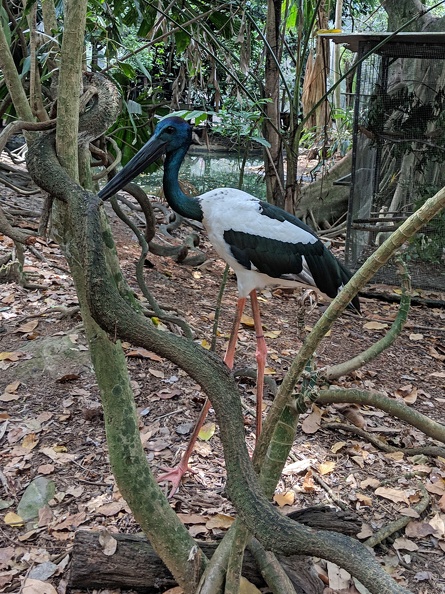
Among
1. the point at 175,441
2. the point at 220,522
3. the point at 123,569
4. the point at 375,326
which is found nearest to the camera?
the point at 123,569

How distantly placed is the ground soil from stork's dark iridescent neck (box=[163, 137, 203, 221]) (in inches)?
34.8

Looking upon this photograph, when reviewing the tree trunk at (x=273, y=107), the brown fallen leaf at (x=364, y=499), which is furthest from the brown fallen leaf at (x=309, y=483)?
the tree trunk at (x=273, y=107)

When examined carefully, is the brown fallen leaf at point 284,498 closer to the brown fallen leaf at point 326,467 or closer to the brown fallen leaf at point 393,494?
the brown fallen leaf at point 326,467

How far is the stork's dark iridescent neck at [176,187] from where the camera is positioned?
332 cm

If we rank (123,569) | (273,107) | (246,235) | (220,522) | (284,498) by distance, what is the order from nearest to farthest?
1. (123,569)
2. (220,522)
3. (284,498)
4. (246,235)
5. (273,107)

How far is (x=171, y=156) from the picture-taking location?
3.32 m

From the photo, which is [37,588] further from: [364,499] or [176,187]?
[176,187]

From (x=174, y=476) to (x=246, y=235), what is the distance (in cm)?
123

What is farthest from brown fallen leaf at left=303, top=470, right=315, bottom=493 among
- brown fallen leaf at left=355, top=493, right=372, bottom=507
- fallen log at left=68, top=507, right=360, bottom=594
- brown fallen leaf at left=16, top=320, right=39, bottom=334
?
brown fallen leaf at left=16, top=320, right=39, bottom=334

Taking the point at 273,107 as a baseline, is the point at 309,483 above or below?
below

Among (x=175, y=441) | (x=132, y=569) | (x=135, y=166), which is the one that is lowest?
(x=175, y=441)

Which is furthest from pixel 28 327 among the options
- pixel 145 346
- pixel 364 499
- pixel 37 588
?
pixel 145 346

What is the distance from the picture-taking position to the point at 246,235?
11.1 feet

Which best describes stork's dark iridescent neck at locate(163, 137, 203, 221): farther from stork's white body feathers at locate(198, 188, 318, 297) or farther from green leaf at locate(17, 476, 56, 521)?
green leaf at locate(17, 476, 56, 521)
